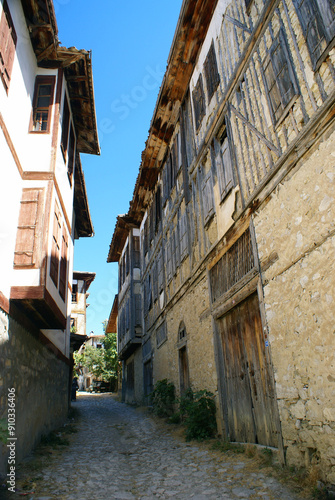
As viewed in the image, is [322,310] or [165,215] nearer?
[322,310]

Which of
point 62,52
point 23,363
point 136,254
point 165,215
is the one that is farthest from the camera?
point 136,254

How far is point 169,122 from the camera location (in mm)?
11336

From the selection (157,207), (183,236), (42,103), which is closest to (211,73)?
(42,103)

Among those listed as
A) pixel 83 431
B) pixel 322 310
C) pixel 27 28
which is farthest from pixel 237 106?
pixel 83 431

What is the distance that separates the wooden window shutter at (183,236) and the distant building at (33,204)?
117 inches

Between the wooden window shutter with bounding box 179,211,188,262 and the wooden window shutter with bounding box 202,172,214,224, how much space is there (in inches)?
54.0

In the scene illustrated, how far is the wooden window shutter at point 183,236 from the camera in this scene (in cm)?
959

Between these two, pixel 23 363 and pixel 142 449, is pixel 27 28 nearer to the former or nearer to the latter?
pixel 23 363

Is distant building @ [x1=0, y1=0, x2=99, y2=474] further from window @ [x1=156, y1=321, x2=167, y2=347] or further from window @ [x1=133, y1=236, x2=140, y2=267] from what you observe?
window @ [x1=133, y1=236, x2=140, y2=267]

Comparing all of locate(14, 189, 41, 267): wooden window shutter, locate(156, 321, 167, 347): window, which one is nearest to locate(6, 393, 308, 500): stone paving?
locate(14, 189, 41, 267): wooden window shutter

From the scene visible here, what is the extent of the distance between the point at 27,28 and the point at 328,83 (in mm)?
6335

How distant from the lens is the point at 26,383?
21.3ft

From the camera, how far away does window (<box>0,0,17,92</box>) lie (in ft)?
19.9

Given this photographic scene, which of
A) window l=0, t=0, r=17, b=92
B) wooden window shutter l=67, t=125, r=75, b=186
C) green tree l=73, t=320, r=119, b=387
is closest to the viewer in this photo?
window l=0, t=0, r=17, b=92
